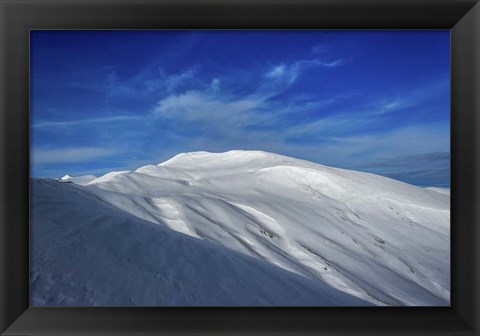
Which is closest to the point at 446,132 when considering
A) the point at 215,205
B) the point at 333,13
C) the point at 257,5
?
the point at 333,13

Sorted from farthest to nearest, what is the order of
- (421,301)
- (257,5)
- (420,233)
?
(420,233) < (421,301) < (257,5)

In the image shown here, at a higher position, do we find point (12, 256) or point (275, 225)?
point (12, 256)

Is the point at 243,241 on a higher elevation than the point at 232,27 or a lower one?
lower

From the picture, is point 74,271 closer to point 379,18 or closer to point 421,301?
point 379,18

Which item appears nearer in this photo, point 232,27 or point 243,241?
point 232,27
